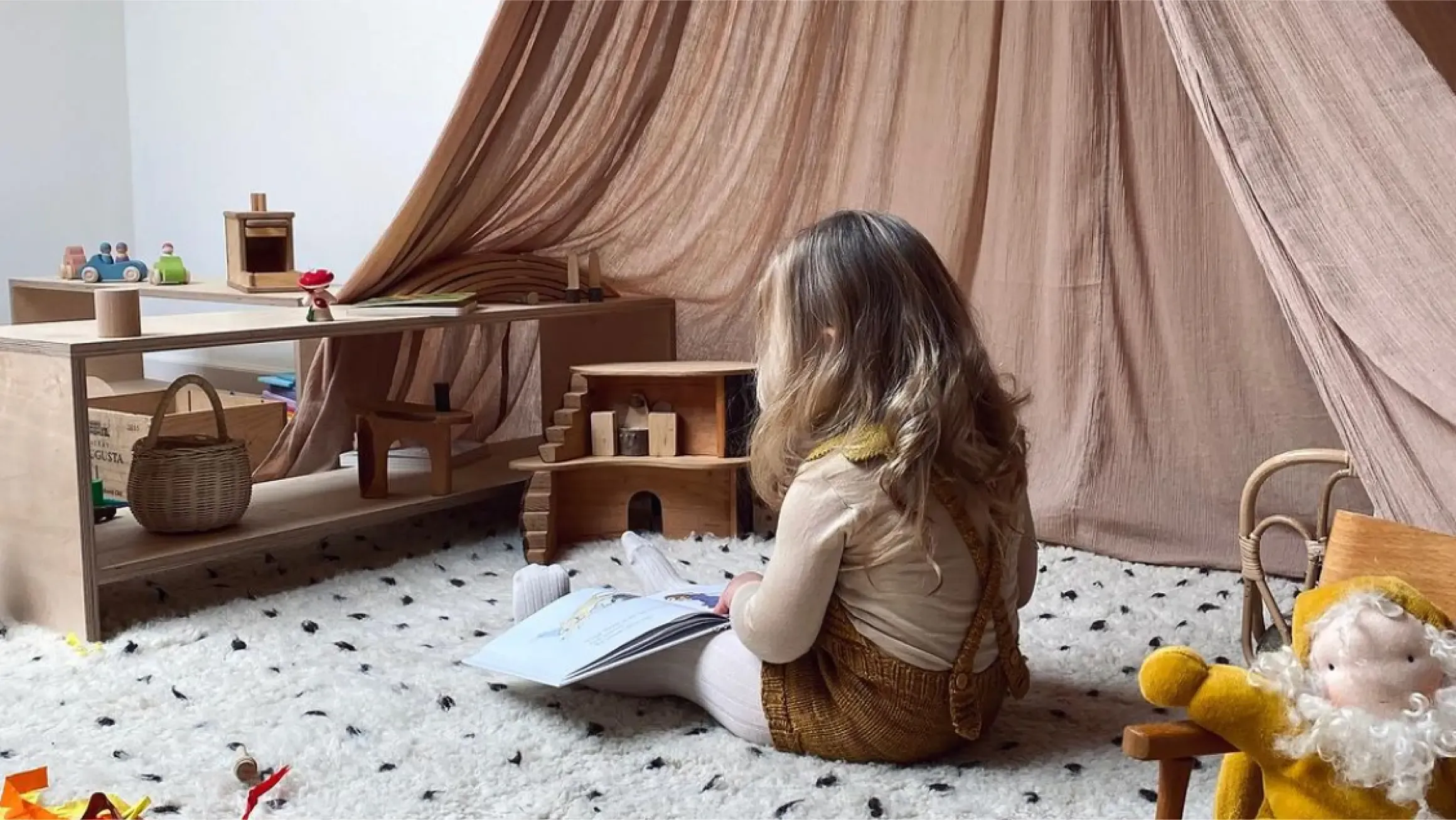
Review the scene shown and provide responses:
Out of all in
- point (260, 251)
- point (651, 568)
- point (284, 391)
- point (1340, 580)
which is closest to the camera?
point (1340, 580)

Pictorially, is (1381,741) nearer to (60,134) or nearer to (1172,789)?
(1172,789)

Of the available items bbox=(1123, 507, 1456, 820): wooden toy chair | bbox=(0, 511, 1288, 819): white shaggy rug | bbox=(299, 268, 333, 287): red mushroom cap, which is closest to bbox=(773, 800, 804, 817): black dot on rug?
bbox=(0, 511, 1288, 819): white shaggy rug

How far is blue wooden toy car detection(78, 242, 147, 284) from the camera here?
3121mm

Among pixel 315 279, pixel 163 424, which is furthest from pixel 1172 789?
pixel 163 424

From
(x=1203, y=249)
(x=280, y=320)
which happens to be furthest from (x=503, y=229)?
(x=1203, y=249)

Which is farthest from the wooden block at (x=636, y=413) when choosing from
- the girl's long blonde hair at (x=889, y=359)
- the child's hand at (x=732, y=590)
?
the girl's long blonde hair at (x=889, y=359)

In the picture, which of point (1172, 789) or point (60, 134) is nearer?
point (1172, 789)

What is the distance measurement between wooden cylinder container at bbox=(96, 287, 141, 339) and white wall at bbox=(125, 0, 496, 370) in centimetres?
159

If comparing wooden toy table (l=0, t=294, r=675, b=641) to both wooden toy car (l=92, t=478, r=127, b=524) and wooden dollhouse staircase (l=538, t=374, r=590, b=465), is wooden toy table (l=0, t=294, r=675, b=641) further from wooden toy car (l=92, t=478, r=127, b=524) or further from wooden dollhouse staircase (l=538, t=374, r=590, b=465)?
wooden dollhouse staircase (l=538, t=374, r=590, b=465)

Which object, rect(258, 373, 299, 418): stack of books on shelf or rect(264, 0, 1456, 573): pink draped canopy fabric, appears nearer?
rect(264, 0, 1456, 573): pink draped canopy fabric

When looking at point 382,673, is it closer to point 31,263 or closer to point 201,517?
point 201,517

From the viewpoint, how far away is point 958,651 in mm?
1410

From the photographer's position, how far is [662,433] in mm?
2395

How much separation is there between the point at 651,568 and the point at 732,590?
39 cm
